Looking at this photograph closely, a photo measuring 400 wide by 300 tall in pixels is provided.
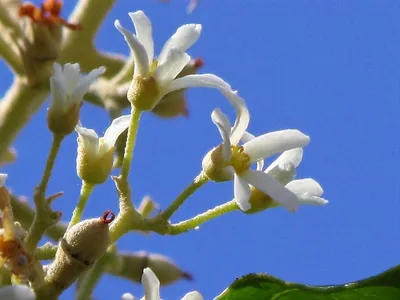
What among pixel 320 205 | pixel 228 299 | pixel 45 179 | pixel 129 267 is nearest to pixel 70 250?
pixel 45 179

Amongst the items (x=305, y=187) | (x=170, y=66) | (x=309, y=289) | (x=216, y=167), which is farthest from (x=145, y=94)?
(x=309, y=289)

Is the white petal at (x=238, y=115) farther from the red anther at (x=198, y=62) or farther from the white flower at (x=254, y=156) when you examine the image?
the red anther at (x=198, y=62)

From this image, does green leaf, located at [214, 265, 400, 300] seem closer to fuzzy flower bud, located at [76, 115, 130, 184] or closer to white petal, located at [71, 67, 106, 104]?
fuzzy flower bud, located at [76, 115, 130, 184]

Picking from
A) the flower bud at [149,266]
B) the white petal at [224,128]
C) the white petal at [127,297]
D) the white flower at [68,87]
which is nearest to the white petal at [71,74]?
the white flower at [68,87]

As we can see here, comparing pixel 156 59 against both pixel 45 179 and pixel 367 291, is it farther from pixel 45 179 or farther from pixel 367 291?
pixel 367 291

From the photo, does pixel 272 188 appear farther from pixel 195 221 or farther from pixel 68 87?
pixel 68 87

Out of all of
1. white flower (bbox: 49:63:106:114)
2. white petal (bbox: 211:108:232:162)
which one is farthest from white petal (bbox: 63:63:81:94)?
white petal (bbox: 211:108:232:162)
